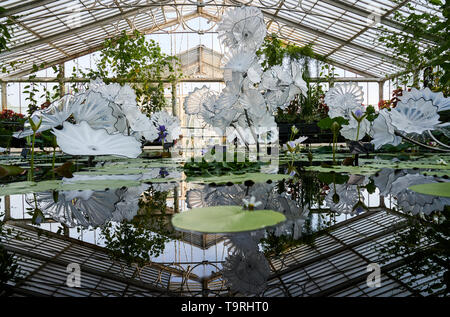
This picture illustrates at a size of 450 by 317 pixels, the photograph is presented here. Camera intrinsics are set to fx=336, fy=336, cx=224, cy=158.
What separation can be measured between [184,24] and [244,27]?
39.6ft

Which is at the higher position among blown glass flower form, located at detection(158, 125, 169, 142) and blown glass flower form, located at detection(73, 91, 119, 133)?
blown glass flower form, located at detection(73, 91, 119, 133)

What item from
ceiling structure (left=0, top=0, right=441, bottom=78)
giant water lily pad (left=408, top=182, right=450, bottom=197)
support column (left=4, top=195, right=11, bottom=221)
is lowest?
support column (left=4, top=195, right=11, bottom=221)

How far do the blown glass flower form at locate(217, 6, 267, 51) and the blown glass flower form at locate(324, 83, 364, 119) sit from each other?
117 cm

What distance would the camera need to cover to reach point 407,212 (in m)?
1.11

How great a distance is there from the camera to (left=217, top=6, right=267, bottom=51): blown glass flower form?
2158 millimetres

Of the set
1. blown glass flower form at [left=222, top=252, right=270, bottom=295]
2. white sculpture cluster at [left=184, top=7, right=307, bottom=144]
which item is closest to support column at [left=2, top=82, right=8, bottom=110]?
A: white sculpture cluster at [left=184, top=7, right=307, bottom=144]

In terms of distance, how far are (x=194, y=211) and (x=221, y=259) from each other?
11.8 inches

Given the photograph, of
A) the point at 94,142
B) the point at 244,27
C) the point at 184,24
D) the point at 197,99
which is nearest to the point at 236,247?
the point at 94,142

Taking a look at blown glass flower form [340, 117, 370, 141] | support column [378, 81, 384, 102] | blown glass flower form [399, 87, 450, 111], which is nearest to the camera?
blown glass flower form [399, 87, 450, 111]

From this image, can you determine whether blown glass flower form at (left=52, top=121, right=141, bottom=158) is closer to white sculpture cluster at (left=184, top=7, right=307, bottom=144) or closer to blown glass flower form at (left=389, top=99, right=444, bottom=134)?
white sculpture cluster at (left=184, top=7, right=307, bottom=144)

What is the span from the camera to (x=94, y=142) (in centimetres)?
178

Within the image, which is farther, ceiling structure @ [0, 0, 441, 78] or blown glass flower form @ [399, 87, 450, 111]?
ceiling structure @ [0, 0, 441, 78]

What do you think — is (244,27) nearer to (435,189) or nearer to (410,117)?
(410,117)

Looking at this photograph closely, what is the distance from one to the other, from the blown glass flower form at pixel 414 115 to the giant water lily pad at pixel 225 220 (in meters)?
1.15
